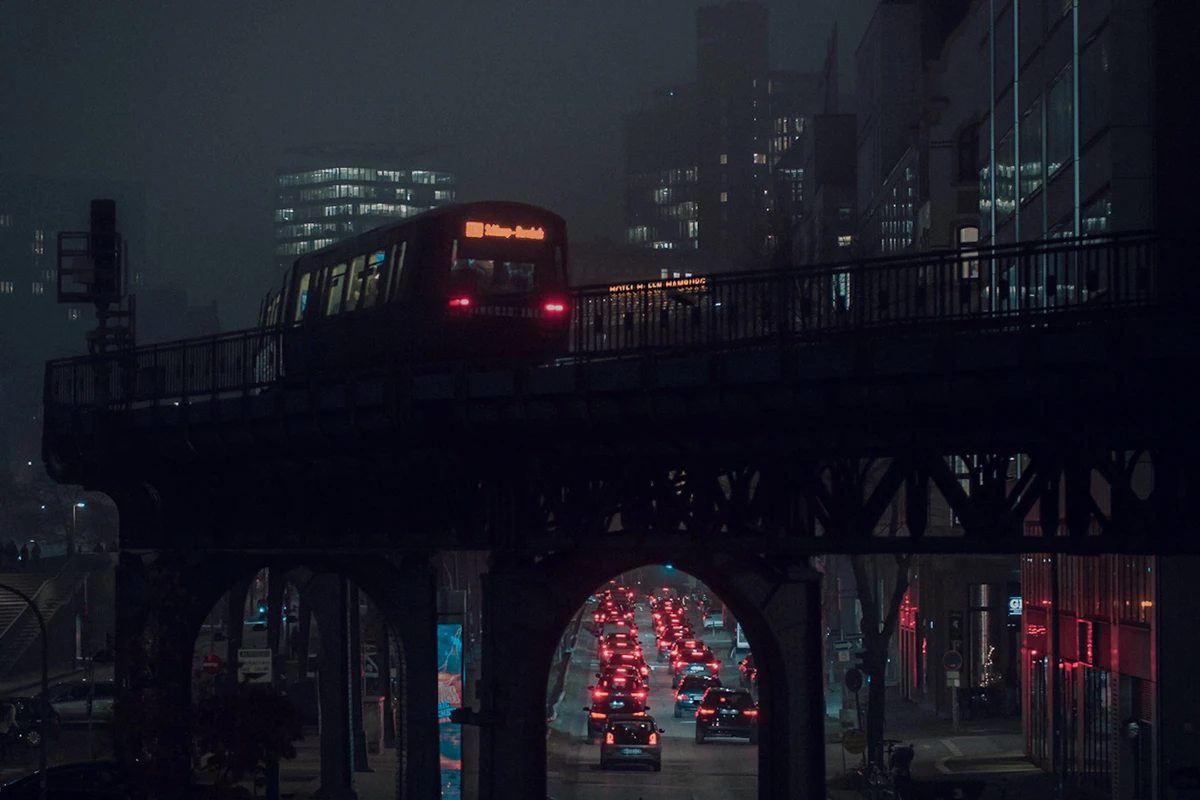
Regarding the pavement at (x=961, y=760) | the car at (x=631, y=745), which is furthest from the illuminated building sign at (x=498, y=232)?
the car at (x=631, y=745)

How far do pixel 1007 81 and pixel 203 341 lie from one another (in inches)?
899

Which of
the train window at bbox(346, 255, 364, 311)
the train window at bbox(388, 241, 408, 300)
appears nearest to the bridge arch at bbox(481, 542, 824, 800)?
the train window at bbox(388, 241, 408, 300)

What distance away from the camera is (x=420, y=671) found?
1404 inches

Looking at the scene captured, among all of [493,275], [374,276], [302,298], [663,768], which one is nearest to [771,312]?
[493,275]

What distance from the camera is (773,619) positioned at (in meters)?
32.1

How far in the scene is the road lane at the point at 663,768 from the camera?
43.6 metres

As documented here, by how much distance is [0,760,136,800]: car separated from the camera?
36438 millimetres

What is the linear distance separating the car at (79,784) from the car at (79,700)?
2817cm

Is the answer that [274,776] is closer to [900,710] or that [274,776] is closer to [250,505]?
[250,505]

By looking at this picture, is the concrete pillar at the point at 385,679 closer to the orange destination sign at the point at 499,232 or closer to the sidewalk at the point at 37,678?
the sidewalk at the point at 37,678

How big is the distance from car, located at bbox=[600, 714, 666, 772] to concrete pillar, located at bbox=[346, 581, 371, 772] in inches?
284

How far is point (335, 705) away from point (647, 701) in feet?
92.9

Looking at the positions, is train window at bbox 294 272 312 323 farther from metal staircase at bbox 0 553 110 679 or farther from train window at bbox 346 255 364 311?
metal staircase at bbox 0 553 110 679

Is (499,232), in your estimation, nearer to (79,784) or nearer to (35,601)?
(79,784)
